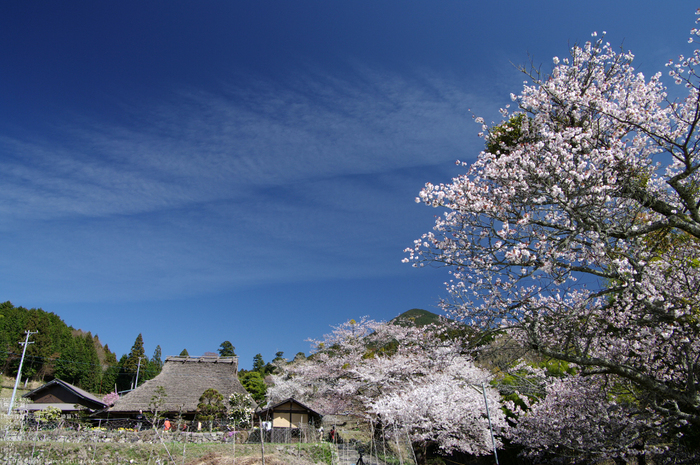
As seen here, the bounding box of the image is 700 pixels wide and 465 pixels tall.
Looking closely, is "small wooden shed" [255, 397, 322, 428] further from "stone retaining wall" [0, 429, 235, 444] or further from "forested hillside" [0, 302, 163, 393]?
"forested hillside" [0, 302, 163, 393]

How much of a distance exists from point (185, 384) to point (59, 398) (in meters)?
6.41

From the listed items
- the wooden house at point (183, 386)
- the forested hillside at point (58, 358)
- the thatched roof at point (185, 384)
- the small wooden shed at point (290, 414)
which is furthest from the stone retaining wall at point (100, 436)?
the forested hillside at point (58, 358)

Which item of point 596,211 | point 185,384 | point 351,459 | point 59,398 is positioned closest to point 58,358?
point 59,398

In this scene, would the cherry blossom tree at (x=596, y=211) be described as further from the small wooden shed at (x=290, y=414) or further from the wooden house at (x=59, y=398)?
Result: the wooden house at (x=59, y=398)

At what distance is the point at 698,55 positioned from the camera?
5695mm

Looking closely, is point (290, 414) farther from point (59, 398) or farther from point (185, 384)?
point (59, 398)

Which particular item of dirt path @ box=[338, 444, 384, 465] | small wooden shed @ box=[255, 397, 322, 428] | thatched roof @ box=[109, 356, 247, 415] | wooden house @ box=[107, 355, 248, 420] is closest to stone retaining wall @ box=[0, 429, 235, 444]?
wooden house @ box=[107, 355, 248, 420]

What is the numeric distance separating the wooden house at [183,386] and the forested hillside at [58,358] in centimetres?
1551

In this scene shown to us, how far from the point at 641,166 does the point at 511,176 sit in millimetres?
2134

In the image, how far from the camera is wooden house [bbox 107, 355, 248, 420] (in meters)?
20.1

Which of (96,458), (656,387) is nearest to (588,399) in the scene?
(656,387)

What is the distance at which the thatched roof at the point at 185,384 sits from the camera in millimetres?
20359

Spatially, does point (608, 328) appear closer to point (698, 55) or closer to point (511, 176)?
point (511, 176)

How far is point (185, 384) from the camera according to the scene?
77.9ft
